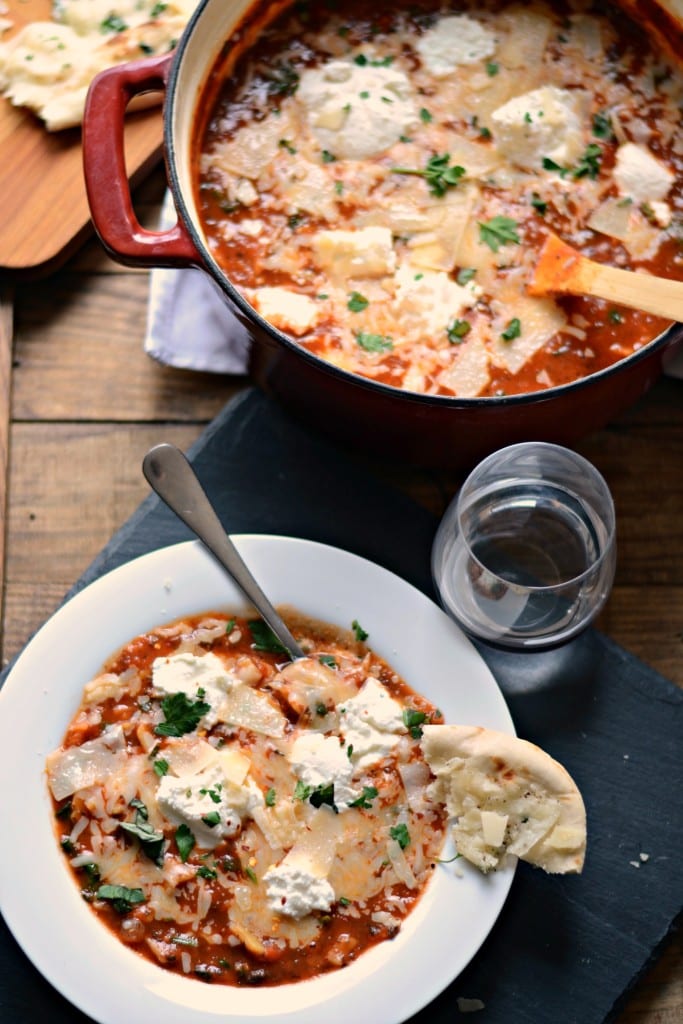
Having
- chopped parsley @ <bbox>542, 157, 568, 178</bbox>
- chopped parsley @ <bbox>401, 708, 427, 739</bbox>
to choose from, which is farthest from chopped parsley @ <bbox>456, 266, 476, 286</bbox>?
chopped parsley @ <bbox>401, 708, 427, 739</bbox>

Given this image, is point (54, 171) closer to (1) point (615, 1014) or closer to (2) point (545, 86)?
(2) point (545, 86)

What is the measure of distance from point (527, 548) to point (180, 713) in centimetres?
90

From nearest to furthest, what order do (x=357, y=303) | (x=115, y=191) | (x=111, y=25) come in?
(x=115, y=191) → (x=357, y=303) → (x=111, y=25)

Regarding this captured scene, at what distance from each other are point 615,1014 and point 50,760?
1367 mm

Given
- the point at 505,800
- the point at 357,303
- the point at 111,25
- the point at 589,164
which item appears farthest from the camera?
the point at 111,25

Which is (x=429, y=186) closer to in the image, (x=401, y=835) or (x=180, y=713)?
(x=180, y=713)

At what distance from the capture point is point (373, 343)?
2863mm

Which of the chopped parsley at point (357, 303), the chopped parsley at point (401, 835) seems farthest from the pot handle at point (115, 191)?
the chopped parsley at point (401, 835)

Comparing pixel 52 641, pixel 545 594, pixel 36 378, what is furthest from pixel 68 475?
pixel 545 594

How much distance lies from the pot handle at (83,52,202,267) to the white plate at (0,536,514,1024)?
0.67 meters

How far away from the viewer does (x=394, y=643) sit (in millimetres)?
2922

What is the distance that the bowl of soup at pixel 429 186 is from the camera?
285 centimetres

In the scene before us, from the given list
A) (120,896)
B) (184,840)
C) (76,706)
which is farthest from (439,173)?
(120,896)

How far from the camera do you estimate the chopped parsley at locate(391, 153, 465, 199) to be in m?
2.96
